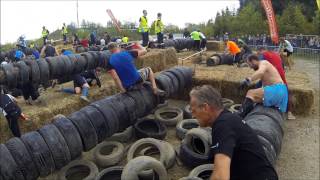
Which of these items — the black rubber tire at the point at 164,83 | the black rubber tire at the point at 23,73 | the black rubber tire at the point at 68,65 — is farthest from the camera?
the black rubber tire at the point at 68,65

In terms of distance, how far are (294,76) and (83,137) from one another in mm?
9400

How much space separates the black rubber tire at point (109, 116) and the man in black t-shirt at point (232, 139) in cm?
461

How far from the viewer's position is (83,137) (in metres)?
6.88

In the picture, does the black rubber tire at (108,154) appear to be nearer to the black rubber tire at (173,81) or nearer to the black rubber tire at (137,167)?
the black rubber tire at (137,167)

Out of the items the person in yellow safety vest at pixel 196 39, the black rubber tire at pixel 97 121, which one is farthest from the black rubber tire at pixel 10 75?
the person in yellow safety vest at pixel 196 39

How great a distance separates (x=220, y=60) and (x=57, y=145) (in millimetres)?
12719

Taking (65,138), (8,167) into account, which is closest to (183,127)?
(65,138)

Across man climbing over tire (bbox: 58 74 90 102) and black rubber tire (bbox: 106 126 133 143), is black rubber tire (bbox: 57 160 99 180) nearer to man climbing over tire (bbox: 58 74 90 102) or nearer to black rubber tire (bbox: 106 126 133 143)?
black rubber tire (bbox: 106 126 133 143)

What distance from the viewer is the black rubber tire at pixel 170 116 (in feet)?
30.8

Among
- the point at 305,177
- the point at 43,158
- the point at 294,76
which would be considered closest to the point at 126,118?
the point at 43,158

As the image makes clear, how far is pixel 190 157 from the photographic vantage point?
673 cm

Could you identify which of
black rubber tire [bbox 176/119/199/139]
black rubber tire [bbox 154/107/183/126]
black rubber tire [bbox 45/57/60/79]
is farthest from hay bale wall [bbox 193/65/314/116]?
black rubber tire [bbox 45/57/60/79]

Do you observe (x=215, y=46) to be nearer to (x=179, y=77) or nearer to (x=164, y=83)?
(x=179, y=77)

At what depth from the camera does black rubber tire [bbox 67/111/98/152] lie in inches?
271
